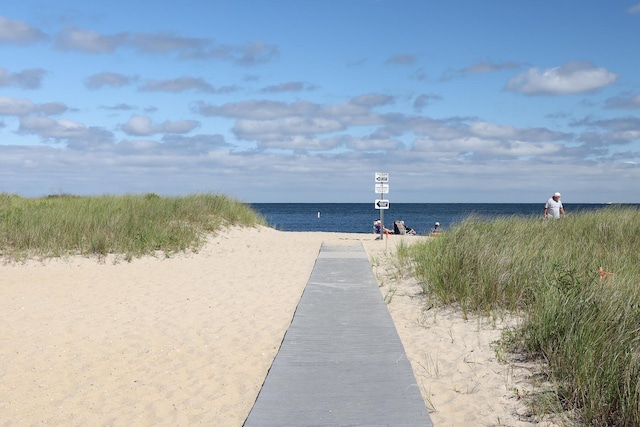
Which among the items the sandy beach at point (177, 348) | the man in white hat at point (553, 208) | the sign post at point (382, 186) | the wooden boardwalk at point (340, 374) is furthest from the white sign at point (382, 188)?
the wooden boardwalk at point (340, 374)

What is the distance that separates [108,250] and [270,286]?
19.1ft

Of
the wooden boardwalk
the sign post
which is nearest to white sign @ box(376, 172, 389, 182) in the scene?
the sign post

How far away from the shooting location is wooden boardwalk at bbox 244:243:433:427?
486 centimetres

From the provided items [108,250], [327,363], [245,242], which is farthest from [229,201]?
[327,363]

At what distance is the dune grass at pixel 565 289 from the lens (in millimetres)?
4961

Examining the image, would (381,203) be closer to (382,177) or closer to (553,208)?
(382,177)

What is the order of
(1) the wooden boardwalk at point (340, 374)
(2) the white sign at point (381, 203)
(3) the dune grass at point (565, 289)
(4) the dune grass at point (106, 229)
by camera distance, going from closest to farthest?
(1) the wooden boardwalk at point (340, 374), (3) the dune grass at point (565, 289), (4) the dune grass at point (106, 229), (2) the white sign at point (381, 203)

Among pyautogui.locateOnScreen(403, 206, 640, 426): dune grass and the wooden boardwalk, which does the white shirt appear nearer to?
pyautogui.locateOnScreen(403, 206, 640, 426): dune grass

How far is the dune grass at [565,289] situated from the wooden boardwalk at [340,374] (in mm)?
1374

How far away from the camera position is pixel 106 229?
16500mm

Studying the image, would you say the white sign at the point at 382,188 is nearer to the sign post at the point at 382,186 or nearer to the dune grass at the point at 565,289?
the sign post at the point at 382,186

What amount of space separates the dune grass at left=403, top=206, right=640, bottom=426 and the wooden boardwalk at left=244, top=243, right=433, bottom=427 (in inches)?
54.1

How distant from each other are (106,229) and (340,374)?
40.6ft

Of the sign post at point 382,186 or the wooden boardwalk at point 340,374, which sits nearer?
the wooden boardwalk at point 340,374
